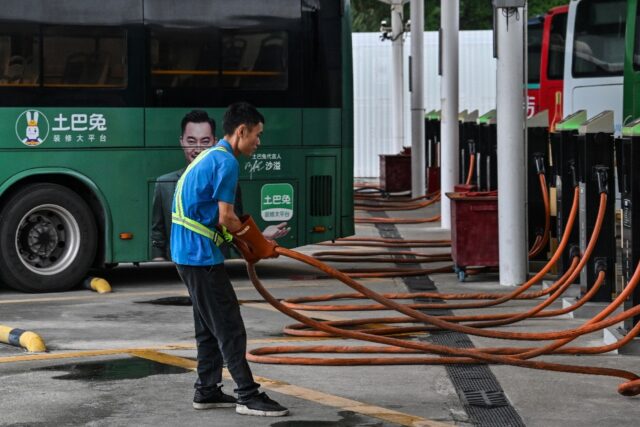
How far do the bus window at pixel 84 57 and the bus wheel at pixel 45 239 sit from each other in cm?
102

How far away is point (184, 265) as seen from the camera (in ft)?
26.3

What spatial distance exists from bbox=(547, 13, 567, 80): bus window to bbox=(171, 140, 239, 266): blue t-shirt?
20.3 meters

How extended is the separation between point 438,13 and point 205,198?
51.3 meters

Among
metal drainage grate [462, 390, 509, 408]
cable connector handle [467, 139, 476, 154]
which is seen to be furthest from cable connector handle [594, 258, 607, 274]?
cable connector handle [467, 139, 476, 154]

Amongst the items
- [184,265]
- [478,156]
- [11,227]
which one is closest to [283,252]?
[184,265]

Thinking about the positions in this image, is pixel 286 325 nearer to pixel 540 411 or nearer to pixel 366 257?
pixel 540 411

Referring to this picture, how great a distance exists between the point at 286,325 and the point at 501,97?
3971 mm

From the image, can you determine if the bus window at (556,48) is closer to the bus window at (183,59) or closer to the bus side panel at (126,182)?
the bus window at (183,59)

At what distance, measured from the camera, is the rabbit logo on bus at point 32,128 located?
44.6 ft

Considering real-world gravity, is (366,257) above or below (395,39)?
below

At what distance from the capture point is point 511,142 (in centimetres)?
1419

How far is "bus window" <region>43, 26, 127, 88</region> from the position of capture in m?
13.8

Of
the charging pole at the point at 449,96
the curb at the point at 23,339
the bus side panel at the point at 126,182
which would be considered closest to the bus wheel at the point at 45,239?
the bus side panel at the point at 126,182

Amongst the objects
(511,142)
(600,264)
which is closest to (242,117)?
(600,264)
